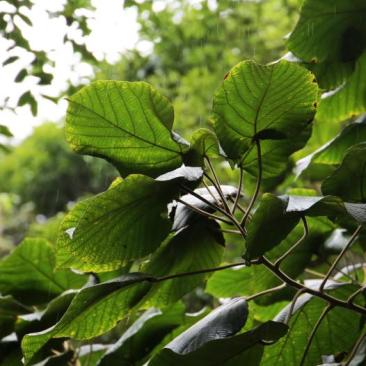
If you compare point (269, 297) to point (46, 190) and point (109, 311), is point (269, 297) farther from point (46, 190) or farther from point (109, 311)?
point (46, 190)

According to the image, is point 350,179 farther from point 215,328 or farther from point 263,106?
point 215,328

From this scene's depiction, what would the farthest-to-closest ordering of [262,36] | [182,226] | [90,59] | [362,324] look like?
1. [262,36]
2. [90,59]
3. [362,324]
4. [182,226]

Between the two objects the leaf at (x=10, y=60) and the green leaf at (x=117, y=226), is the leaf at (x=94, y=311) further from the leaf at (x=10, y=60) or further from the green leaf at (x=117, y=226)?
the leaf at (x=10, y=60)

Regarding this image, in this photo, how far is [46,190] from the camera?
7.84m

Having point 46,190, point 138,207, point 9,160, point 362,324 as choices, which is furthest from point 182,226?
point 9,160

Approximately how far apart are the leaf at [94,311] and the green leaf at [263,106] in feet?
0.78

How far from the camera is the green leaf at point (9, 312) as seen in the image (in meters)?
1.03

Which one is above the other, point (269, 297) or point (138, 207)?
point (138, 207)

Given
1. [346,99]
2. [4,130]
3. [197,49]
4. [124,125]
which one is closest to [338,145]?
[346,99]

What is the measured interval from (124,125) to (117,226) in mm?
136

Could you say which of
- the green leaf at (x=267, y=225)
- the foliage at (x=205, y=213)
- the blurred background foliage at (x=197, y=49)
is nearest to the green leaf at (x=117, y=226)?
the foliage at (x=205, y=213)

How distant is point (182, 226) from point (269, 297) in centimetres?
30

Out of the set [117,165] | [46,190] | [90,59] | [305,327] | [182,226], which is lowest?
[46,190]

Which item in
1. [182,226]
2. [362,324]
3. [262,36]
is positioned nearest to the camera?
[182,226]
